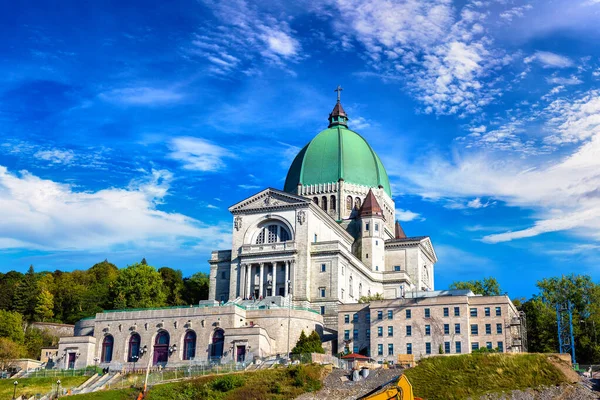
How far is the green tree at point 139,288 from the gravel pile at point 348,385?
4393 cm

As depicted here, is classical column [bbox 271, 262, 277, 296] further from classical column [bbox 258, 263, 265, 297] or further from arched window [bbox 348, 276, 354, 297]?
arched window [bbox 348, 276, 354, 297]

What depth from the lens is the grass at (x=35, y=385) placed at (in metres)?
72.9

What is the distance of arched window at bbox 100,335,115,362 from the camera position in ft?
282

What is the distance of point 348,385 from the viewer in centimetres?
6438

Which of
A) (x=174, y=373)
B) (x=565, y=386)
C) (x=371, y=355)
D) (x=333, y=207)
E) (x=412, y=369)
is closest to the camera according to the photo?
(x=565, y=386)

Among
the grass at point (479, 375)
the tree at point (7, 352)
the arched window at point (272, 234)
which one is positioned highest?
the arched window at point (272, 234)

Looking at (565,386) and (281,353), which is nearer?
(565,386)

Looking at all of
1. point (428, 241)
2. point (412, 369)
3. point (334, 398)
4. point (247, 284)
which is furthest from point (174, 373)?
point (428, 241)

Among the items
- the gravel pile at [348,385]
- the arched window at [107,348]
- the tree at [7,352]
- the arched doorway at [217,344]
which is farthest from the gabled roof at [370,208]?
the tree at [7,352]

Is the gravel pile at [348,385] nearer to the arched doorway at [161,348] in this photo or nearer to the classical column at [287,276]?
the arched doorway at [161,348]

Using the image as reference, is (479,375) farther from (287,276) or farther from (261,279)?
(261,279)

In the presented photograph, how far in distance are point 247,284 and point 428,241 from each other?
34484 millimetres

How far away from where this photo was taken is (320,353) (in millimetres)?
74375

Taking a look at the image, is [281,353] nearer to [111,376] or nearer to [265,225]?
[111,376]
